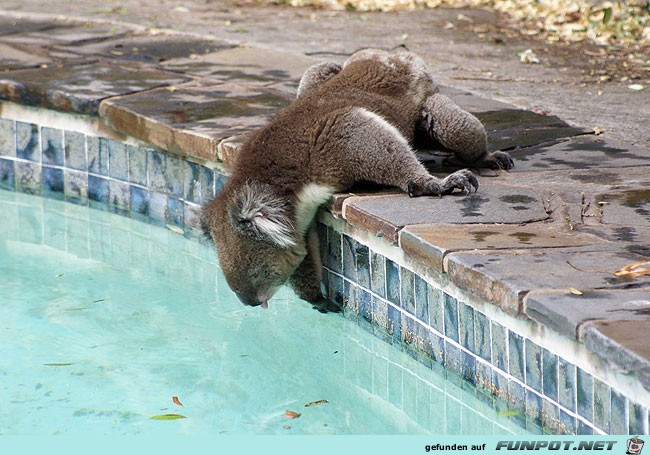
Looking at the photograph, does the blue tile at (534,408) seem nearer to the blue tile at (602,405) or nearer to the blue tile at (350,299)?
the blue tile at (602,405)

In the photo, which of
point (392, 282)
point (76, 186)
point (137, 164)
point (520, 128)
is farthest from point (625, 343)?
point (76, 186)

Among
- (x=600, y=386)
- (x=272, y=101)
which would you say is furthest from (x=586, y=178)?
(x=272, y=101)

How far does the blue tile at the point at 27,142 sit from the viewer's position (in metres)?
6.86

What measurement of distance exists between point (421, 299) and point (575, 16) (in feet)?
22.3

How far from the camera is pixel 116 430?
385 cm

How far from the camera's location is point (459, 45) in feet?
30.7

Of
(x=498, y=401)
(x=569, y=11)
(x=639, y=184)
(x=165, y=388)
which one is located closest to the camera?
(x=498, y=401)

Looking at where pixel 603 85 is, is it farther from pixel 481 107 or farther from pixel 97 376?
pixel 97 376

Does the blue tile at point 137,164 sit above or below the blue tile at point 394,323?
above

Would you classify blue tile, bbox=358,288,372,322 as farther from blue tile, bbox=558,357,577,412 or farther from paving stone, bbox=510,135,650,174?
blue tile, bbox=558,357,577,412

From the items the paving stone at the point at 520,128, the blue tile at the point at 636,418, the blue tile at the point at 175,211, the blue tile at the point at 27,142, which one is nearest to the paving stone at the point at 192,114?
the blue tile at the point at 175,211

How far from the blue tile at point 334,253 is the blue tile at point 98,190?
2121 mm

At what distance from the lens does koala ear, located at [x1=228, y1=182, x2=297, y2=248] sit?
4.28m

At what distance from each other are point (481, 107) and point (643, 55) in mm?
2952
